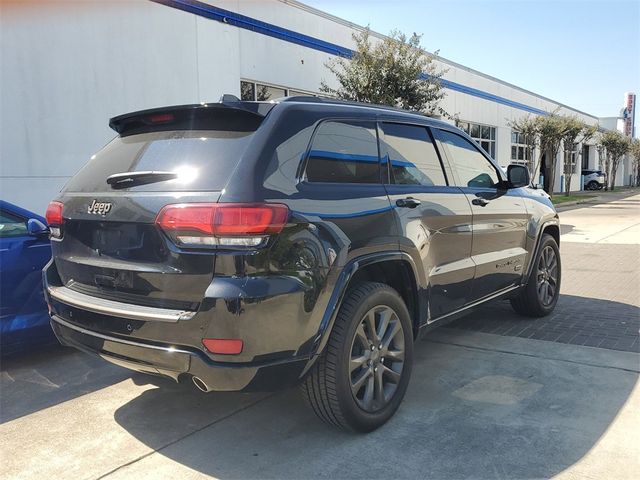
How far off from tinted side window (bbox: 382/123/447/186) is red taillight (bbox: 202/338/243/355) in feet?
5.08

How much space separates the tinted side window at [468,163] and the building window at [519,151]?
86.4 ft

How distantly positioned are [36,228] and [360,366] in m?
2.91

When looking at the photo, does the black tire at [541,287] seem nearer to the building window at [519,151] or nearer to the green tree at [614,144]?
the building window at [519,151]

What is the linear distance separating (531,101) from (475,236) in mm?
31188

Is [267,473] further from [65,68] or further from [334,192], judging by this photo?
[65,68]

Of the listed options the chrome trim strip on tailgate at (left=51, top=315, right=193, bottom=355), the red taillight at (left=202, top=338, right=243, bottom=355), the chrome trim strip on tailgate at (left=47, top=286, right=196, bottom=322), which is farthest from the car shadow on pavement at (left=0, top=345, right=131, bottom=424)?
the red taillight at (left=202, top=338, right=243, bottom=355)

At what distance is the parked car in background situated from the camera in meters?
41.5

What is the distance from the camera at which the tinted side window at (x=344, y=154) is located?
123 inches

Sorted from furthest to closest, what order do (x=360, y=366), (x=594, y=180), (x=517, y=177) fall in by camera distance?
(x=594, y=180) → (x=517, y=177) → (x=360, y=366)

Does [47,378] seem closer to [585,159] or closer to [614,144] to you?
[614,144]

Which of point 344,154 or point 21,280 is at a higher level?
point 344,154

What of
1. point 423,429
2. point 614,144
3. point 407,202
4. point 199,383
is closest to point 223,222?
point 199,383

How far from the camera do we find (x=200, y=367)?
2674mm

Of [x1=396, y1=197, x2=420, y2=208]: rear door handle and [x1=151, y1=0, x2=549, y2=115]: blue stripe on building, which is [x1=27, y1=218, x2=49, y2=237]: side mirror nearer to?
[x1=396, y1=197, x2=420, y2=208]: rear door handle
